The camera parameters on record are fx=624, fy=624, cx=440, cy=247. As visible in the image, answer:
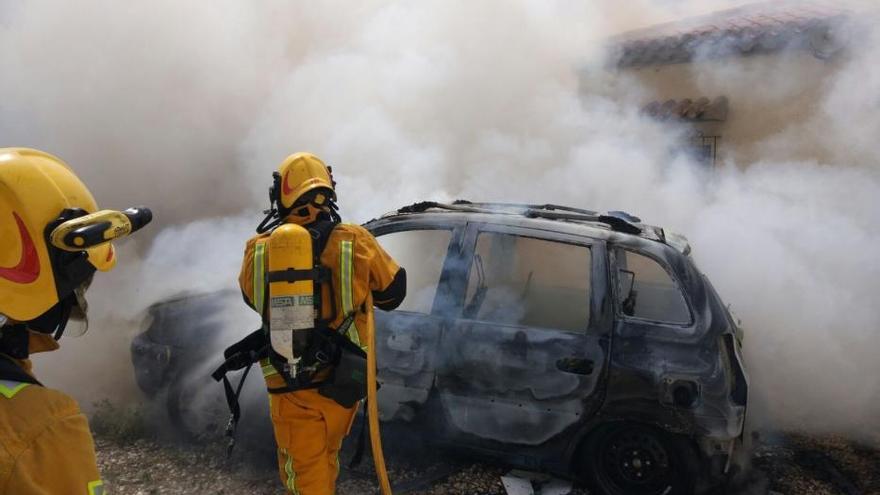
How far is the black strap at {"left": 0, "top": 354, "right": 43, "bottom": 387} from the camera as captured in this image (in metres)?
1.08

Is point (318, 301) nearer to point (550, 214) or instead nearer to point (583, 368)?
point (583, 368)

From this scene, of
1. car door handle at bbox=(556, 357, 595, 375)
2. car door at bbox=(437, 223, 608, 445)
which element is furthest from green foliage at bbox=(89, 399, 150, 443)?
car door handle at bbox=(556, 357, 595, 375)

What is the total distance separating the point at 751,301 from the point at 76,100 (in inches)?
320

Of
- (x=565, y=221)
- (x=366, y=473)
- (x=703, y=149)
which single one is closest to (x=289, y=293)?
(x=366, y=473)

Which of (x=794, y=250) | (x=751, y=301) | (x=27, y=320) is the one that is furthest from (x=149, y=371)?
(x=794, y=250)

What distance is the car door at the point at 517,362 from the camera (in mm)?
3307

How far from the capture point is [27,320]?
119 centimetres

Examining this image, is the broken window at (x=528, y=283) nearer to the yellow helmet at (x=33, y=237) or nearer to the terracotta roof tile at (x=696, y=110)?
the yellow helmet at (x=33, y=237)

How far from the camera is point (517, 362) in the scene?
335 cm

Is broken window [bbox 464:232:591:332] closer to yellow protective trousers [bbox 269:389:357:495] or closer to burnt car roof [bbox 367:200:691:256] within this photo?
burnt car roof [bbox 367:200:691:256]

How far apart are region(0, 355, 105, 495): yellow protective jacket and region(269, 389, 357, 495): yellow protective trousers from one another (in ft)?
4.92

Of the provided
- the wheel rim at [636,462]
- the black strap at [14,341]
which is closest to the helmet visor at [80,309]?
the black strap at [14,341]

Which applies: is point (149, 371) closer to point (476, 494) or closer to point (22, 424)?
point (476, 494)

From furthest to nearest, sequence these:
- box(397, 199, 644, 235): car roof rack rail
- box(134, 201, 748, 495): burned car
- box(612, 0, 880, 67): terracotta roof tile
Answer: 1. box(612, 0, 880, 67): terracotta roof tile
2. box(397, 199, 644, 235): car roof rack rail
3. box(134, 201, 748, 495): burned car
